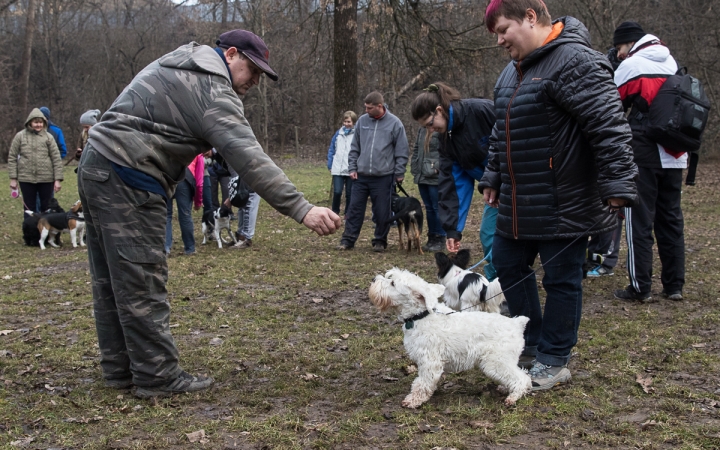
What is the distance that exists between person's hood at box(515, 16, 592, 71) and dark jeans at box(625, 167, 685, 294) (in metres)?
2.53

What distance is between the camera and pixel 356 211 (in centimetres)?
933

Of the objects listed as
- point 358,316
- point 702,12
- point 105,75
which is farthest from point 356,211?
point 105,75

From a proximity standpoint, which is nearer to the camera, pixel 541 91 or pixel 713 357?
pixel 541 91

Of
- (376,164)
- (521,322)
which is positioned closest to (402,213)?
(376,164)

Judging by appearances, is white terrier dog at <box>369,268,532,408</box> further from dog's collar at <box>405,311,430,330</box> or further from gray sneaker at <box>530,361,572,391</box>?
gray sneaker at <box>530,361,572,391</box>

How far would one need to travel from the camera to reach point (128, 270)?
140 inches

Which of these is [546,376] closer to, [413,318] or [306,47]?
[413,318]

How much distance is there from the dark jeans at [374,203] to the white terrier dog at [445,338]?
217 inches

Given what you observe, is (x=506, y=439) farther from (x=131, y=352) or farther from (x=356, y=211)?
A: (x=356, y=211)

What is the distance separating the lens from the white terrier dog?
3.47 metres

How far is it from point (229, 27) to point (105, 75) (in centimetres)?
988

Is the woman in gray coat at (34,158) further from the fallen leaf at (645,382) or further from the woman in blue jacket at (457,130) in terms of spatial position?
the fallen leaf at (645,382)

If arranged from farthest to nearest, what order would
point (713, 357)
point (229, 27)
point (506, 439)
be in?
point (229, 27) → point (713, 357) → point (506, 439)

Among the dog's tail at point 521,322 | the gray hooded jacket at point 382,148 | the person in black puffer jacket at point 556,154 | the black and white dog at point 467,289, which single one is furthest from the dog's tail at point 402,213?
the dog's tail at point 521,322
